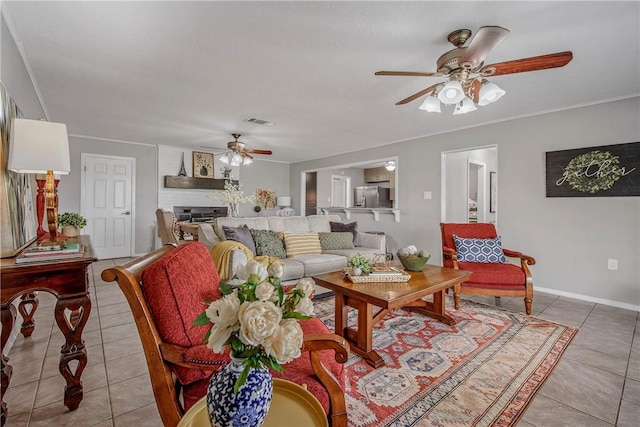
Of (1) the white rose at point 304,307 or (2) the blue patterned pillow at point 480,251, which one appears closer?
(1) the white rose at point 304,307

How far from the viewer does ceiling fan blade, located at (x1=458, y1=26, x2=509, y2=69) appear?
1592 millimetres

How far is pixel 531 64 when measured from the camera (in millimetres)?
1973

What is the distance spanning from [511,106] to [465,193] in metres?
2.28

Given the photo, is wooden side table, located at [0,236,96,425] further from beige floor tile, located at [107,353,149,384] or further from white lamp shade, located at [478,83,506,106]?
white lamp shade, located at [478,83,506,106]

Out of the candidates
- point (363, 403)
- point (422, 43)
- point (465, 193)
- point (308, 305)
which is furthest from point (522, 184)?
point (308, 305)

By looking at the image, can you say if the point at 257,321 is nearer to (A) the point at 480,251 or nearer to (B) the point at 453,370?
(B) the point at 453,370

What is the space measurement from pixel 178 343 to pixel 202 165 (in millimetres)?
6242

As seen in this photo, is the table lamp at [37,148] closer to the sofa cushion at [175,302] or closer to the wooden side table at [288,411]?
the sofa cushion at [175,302]

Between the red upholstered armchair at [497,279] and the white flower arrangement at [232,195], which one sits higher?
the white flower arrangement at [232,195]

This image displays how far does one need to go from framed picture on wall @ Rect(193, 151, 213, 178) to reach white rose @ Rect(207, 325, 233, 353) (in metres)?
6.48

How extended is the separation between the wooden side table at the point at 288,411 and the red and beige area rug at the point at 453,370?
0.73 metres

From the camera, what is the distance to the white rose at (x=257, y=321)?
2.09 feet

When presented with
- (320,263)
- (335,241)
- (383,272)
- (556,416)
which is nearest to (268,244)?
(320,263)

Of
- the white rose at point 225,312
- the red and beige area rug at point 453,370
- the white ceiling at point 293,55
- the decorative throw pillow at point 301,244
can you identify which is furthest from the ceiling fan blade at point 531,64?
the decorative throw pillow at point 301,244
